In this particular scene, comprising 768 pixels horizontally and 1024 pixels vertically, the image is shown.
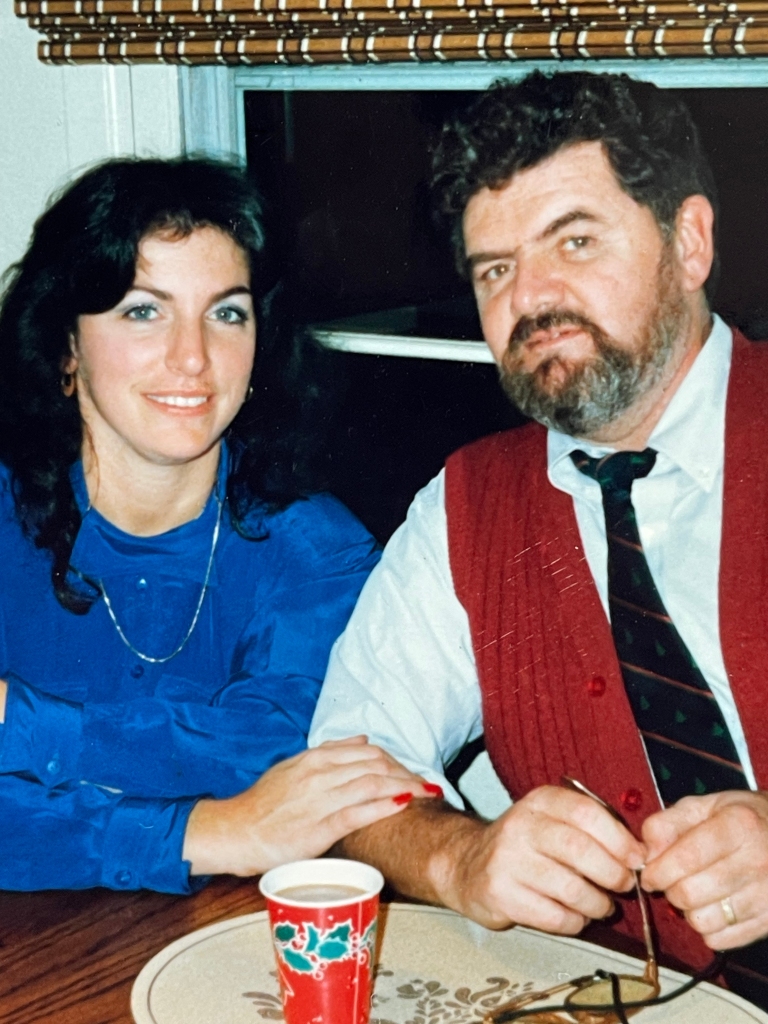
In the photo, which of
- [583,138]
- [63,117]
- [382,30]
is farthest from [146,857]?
[63,117]

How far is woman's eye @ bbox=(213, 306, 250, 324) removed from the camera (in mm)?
1610

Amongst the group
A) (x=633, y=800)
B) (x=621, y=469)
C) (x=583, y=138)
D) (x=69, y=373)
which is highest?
(x=583, y=138)

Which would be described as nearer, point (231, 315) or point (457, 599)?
point (457, 599)

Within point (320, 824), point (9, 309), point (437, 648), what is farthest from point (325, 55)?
point (320, 824)

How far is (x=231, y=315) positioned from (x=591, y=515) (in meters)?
0.51

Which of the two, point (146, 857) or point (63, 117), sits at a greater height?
point (63, 117)

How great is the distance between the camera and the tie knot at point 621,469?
4.77ft

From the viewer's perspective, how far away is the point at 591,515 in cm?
147

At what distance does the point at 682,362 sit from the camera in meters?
1.48

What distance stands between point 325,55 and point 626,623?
2.62ft

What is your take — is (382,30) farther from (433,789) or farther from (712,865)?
(712,865)

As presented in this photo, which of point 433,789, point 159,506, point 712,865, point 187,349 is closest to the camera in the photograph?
point 712,865

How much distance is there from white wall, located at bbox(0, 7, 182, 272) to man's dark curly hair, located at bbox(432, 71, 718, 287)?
563 millimetres

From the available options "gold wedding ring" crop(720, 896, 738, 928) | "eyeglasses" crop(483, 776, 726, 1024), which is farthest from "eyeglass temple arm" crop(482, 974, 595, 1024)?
"gold wedding ring" crop(720, 896, 738, 928)
